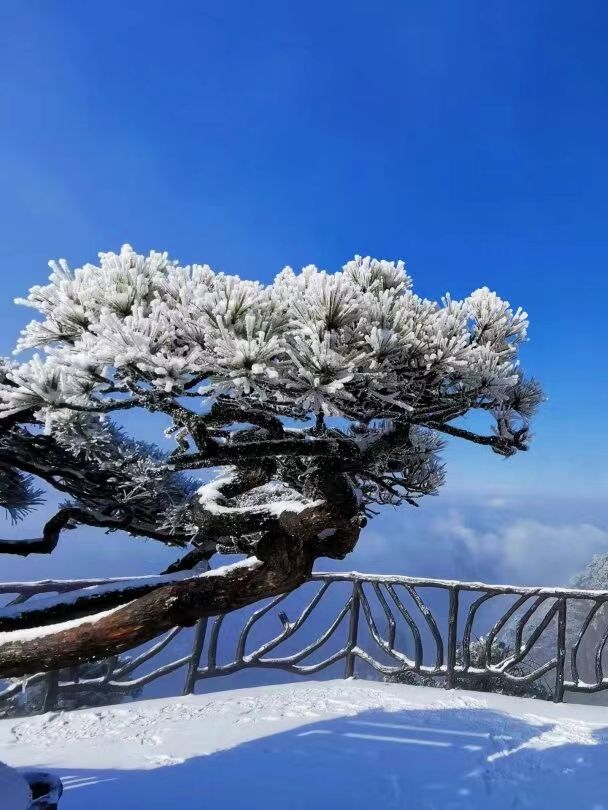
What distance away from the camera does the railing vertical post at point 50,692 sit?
19.2ft

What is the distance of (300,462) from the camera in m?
3.52

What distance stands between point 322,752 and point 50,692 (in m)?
3.05

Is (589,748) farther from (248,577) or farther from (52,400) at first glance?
(52,400)

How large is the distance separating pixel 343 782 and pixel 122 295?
395 cm

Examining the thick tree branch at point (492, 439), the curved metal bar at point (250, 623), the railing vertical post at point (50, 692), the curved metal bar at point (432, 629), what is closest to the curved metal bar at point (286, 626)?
the curved metal bar at point (250, 623)

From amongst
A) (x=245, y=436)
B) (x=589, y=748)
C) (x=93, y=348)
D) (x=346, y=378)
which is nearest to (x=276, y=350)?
(x=346, y=378)

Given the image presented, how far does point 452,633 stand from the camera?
270 inches

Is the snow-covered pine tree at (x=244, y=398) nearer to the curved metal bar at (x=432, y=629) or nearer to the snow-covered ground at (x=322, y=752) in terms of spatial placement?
the snow-covered ground at (x=322, y=752)

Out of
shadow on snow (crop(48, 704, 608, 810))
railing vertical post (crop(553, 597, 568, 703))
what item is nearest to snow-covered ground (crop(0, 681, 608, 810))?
shadow on snow (crop(48, 704, 608, 810))

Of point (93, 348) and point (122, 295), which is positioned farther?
point (122, 295)

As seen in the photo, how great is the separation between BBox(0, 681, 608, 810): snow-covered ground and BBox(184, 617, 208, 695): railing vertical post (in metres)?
0.25

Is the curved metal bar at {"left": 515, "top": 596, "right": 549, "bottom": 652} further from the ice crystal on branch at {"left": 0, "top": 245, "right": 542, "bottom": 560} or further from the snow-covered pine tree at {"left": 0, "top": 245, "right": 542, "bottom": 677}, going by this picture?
the ice crystal on branch at {"left": 0, "top": 245, "right": 542, "bottom": 560}

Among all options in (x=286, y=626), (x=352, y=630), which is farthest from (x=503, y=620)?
(x=286, y=626)

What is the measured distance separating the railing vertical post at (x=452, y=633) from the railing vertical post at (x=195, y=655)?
9.73 feet
